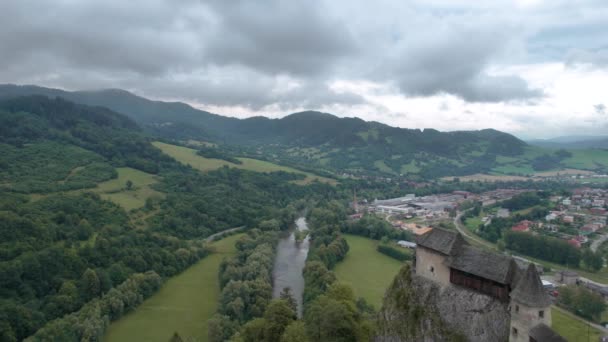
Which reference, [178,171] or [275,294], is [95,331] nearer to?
[275,294]

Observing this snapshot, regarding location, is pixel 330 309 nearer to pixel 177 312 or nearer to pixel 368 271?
pixel 177 312

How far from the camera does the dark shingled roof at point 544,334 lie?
23750mm

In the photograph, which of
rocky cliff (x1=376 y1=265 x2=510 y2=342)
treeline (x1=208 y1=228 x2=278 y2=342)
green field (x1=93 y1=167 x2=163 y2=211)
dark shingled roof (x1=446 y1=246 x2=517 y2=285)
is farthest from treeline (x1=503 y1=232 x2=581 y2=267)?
green field (x1=93 y1=167 x2=163 y2=211)

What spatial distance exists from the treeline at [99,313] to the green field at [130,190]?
3609 centimetres

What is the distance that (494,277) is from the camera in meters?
28.3

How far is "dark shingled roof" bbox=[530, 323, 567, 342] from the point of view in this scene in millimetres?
23750

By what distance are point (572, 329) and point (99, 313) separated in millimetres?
62641

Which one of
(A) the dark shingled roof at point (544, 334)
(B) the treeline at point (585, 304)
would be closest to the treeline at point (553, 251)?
(B) the treeline at point (585, 304)

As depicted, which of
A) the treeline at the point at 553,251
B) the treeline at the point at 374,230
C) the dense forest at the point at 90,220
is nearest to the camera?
the dense forest at the point at 90,220

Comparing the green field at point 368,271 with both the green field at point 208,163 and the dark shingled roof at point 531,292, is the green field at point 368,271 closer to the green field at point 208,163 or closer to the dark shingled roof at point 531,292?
the dark shingled roof at point 531,292

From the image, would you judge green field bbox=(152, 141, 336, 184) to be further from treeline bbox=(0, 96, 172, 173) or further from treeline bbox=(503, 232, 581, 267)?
treeline bbox=(503, 232, 581, 267)

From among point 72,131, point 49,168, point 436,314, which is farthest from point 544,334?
point 72,131

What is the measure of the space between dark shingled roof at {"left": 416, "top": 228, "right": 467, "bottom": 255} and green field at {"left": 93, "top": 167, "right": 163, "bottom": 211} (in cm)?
8195

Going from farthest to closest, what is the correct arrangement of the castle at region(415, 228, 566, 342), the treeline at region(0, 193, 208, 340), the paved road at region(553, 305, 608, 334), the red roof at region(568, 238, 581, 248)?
the red roof at region(568, 238, 581, 248) < the treeline at region(0, 193, 208, 340) < the paved road at region(553, 305, 608, 334) < the castle at region(415, 228, 566, 342)
